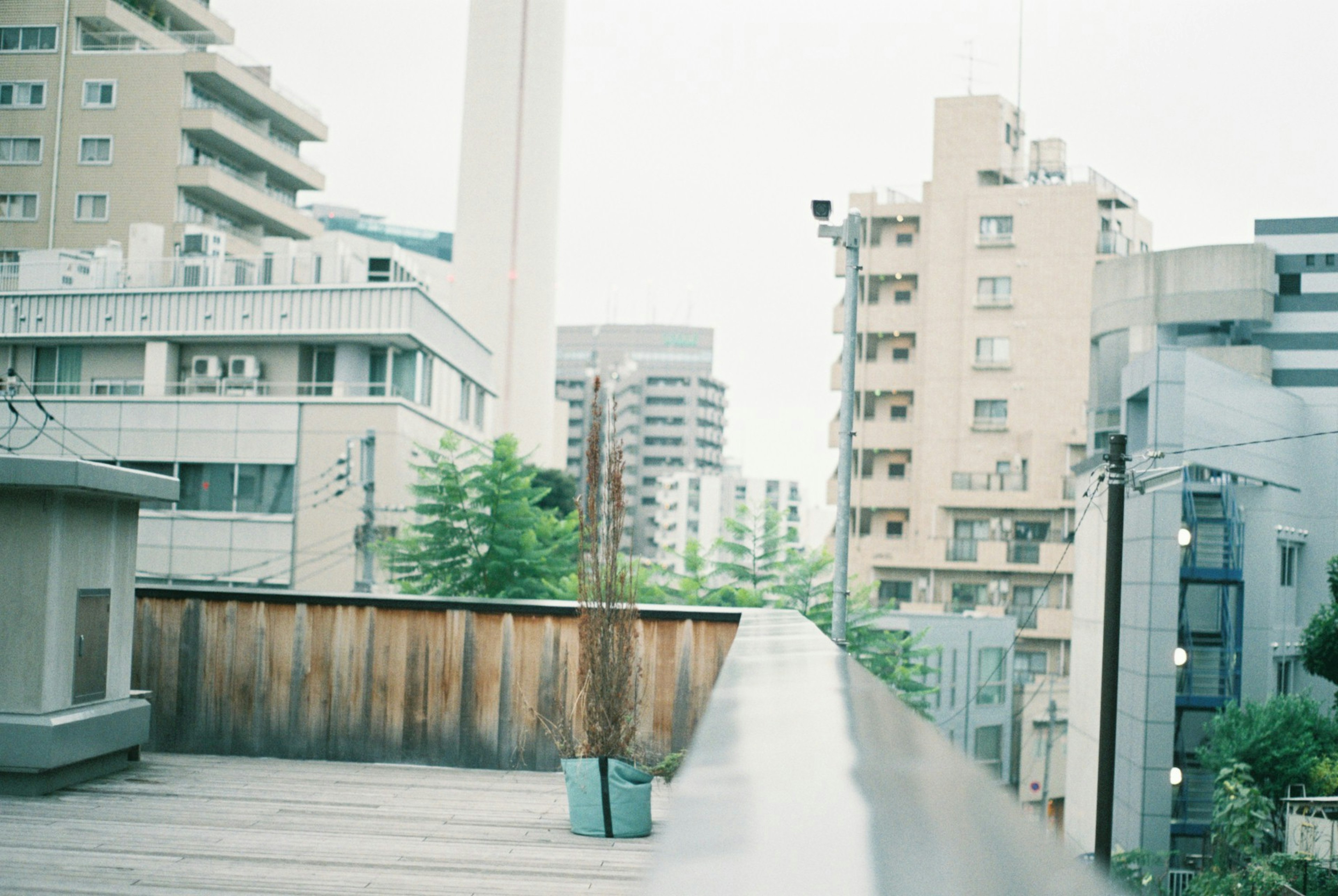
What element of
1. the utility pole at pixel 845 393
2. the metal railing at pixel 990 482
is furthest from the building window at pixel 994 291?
the utility pole at pixel 845 393

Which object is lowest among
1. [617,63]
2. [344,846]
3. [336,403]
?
[344,846]

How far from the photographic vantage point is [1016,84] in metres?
51.8

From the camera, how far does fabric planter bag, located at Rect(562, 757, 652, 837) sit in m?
5.30

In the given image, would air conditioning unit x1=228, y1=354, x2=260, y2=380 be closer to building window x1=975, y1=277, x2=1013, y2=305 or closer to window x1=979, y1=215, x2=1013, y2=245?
building window x1=975, y1=277, x2=1013, y2=305

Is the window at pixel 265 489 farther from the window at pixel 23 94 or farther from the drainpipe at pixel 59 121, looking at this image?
the window at pixel 23 94

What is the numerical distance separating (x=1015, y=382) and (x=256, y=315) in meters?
30.6

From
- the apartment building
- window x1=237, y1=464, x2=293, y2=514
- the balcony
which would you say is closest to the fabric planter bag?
window x1=237, y1=464, x2=293, y2=514

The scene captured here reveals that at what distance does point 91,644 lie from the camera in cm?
622

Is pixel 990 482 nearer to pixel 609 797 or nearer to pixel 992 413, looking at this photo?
pixel 992 413

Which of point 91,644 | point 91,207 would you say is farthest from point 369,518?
point 91,207

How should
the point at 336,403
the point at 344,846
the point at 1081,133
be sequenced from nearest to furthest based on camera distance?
1. the point at 344,846
2. the point at 336,403
3. the point at 1081,133

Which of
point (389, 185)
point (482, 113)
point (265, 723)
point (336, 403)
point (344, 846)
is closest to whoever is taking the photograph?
point (344, 846)

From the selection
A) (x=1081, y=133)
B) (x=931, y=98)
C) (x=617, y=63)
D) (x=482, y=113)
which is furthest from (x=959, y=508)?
(x=617, y=63)

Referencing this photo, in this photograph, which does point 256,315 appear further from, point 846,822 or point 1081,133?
point 1081,133
